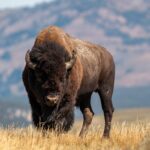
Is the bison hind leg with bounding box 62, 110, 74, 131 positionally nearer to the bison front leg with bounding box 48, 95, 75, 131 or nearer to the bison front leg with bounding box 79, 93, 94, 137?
the bison front leg with bounding box 48, 95, 75, 131

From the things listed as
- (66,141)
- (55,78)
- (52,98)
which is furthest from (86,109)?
(66,141)

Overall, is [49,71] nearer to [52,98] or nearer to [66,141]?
[52,98]

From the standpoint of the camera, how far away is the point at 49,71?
517 inches

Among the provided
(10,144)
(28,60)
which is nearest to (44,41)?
(28,60)

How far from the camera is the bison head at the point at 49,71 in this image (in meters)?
13.1

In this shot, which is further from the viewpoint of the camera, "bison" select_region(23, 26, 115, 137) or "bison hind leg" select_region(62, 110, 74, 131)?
"bison hind leg" select_region(62, 110, 74, 131)

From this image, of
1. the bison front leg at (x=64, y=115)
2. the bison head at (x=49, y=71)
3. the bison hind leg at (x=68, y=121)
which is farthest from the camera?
the bison hind leg at (x=68, y=121)

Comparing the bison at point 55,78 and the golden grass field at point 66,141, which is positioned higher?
the bison at point 55,78

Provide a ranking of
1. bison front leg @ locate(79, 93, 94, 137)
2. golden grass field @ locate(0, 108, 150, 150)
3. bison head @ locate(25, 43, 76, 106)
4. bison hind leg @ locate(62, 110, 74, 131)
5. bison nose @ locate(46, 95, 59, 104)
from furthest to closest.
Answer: bison front leg @ locate(79, 93, 94, 137), bison hind leg @ locate(62, 110, 74, 131), bison head @ locate(25, 43, 76, 106), bison nose @ locate(46, 95, 59, 104), golden grass field @ locate(0, 108, 150, 150)

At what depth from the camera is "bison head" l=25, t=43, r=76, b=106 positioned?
13.1 metres

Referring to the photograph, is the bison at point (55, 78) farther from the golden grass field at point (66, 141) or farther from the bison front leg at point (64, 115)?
the golden grass field at point (66, 141)

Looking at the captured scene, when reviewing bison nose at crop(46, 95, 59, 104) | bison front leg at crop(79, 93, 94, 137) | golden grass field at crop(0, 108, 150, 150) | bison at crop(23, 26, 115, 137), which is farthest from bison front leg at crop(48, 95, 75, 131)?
bison front leg at crop(79, 93, 94, 137)

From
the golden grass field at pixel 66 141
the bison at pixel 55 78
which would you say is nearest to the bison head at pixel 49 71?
the bison at pixel 55 78

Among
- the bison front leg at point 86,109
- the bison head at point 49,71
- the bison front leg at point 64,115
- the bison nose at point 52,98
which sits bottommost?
the bison front leg at point 86,109
